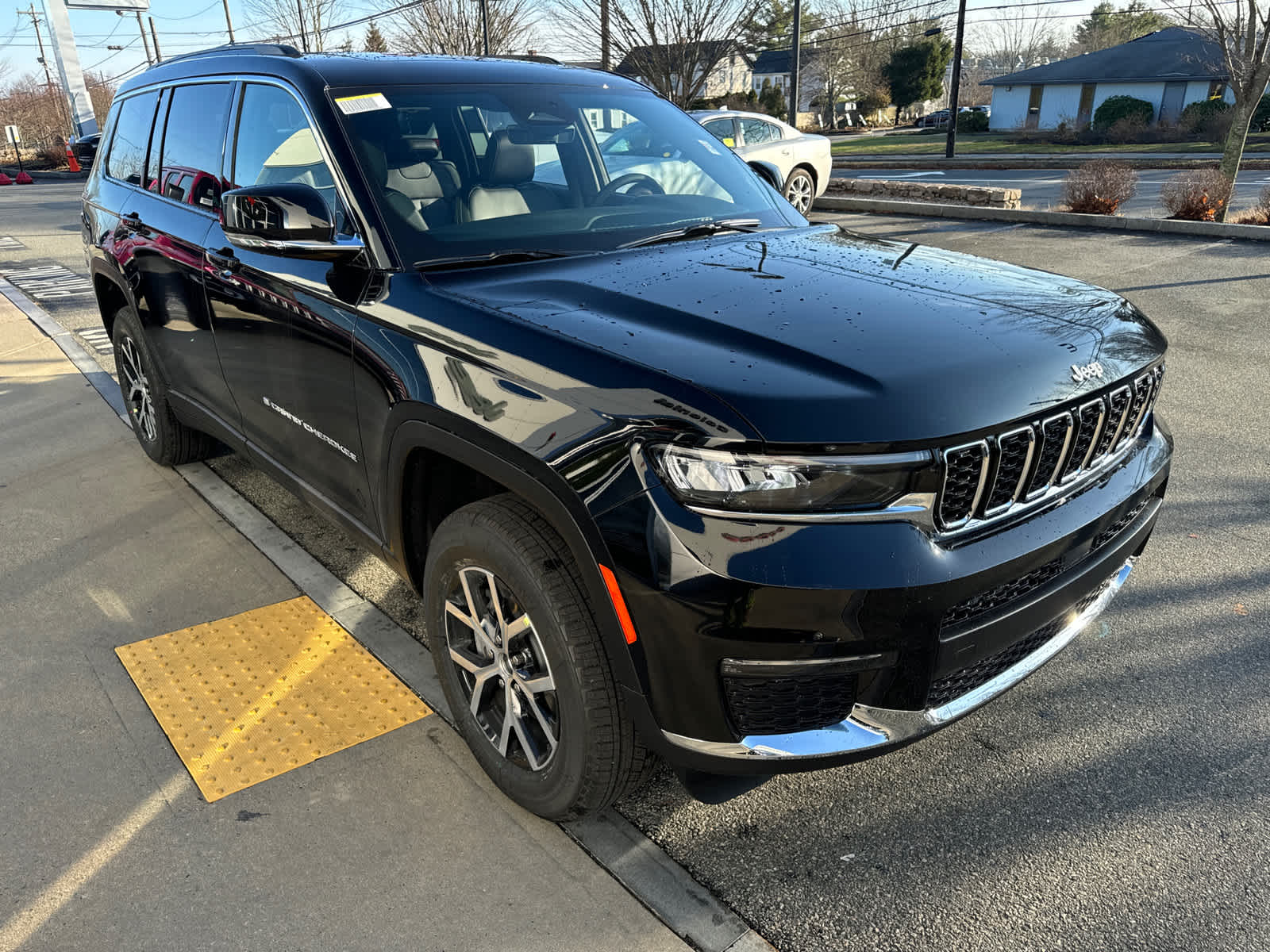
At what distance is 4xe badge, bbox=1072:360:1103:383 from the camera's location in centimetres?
212

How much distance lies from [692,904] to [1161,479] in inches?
67.7

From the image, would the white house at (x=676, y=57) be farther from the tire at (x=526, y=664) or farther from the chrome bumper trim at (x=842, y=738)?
the chrome bumper trim at (x=842, y=738)

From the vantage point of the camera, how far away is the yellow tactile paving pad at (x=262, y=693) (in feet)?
9.00

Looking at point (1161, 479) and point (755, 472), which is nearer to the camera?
point (755, 472)

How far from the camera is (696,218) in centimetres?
316

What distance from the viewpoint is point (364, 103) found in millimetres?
2879

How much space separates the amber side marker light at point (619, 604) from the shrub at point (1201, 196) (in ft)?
39.9

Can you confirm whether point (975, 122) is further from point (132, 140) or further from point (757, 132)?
point (132, 140)

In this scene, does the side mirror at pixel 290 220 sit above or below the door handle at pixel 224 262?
above

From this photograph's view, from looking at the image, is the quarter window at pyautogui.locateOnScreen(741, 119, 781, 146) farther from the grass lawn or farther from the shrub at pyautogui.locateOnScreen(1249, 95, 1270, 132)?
the shrub at pyautogui.locateOnScreen(1249, 95, 1270, 132)

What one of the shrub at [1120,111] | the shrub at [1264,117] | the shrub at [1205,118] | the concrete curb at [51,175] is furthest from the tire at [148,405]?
the shrub at [1120,111]

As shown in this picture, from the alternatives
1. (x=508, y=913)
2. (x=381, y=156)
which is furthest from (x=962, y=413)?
(x=381, y=156)

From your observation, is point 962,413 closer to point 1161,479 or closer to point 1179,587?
point 1161,479

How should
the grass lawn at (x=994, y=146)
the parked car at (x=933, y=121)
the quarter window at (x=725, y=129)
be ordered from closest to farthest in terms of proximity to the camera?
the quarter window at (x=725, y=129) < the grass lawn at (x=994, y=146) < the parked car at (x=933, y=121)
